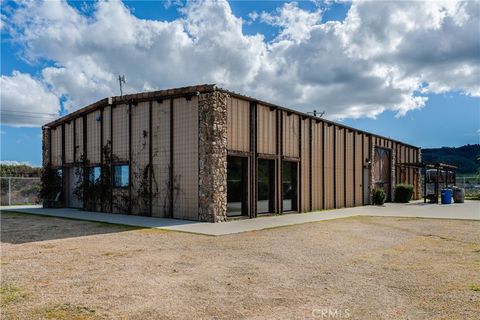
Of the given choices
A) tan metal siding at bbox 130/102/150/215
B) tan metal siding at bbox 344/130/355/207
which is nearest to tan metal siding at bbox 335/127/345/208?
tan metal siding at bbox 344/130/355/207

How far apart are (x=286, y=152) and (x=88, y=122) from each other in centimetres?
985

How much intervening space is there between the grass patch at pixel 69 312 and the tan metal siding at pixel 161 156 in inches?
393

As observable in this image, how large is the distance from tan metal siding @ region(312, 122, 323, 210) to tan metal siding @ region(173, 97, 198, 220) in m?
→ 7.16

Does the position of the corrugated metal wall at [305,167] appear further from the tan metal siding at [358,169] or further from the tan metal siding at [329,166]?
the tan metal siding at [358,169]

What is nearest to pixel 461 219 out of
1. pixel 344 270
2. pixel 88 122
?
pixel 344 270

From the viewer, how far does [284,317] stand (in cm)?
435

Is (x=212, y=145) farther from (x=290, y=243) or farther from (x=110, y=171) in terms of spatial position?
(x=110, y=171)

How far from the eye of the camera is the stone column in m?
13.2

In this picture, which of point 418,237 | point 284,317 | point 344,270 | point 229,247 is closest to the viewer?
point 284,317

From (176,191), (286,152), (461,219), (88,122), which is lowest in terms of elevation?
(461,219)

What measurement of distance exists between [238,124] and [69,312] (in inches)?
414

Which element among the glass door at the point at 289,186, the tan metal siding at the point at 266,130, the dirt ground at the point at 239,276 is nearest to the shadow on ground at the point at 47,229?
the dirt ground at the point at 239,276

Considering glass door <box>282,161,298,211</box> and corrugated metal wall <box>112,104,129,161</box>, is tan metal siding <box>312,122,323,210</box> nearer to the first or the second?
glass door <box>282,161,298,211</box>

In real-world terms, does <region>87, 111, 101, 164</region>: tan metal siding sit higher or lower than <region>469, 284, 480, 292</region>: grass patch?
higher
